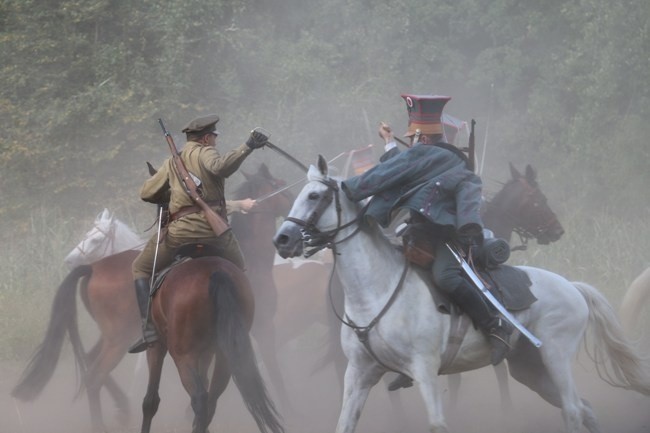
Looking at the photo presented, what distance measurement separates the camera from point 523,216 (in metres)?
10.0

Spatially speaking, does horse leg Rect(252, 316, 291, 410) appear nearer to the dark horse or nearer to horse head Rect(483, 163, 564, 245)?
the dark horse

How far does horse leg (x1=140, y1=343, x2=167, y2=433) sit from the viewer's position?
7293 millimetres

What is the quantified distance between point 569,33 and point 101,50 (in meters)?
12.0

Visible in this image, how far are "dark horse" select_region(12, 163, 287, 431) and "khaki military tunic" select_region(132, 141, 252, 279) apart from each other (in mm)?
1755

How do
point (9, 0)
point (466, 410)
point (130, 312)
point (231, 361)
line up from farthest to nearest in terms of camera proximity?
point (9, 0), point (466, 410), point (130, 312), point (231, 361)

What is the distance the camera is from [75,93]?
19.3 metres

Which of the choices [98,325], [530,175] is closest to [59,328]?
[98,325]

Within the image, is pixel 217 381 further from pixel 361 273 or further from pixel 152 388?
pixel 361 273

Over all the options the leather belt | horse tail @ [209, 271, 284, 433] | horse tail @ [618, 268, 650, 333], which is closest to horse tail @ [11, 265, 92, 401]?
the leather belt

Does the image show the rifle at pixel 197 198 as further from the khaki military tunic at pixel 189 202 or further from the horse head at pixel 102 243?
the horse head at pixel 102 243

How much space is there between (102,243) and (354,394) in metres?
4.82

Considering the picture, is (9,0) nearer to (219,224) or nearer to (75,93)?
(75,93)

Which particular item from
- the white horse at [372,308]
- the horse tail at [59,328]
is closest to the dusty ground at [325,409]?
the horse tail at [59,328]

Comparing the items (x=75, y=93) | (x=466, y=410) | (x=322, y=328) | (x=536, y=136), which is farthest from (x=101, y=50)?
(x=466, y=410)
